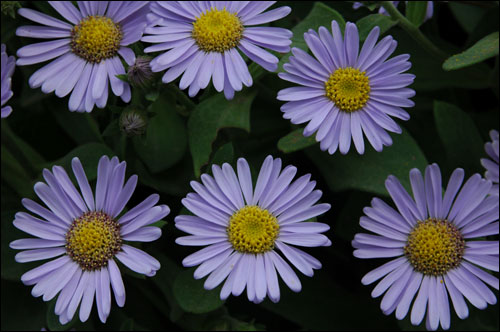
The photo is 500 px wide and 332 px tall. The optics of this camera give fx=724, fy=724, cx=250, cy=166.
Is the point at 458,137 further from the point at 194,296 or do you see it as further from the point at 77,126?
the point at 77,126

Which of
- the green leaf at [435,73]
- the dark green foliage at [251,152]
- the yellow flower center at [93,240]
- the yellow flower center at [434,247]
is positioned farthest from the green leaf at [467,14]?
the yellow flower center at [93,240]

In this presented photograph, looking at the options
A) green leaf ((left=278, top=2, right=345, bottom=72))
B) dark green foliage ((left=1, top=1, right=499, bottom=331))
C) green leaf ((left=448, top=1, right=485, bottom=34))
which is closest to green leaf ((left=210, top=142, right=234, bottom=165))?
dark green foliage ((left=1, top=1, right=499, bottom=331))

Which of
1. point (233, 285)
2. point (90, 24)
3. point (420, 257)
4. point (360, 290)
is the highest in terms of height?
point (90, 24)

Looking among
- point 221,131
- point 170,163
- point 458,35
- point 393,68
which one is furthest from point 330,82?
point 458,35

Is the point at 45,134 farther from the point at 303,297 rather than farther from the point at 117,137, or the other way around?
the point at 303,297

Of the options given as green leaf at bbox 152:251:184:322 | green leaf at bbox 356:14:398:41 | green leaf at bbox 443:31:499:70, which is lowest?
green leaf at bbox 152:251:184:322

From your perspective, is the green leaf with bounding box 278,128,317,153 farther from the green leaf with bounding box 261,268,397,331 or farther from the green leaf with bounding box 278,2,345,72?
the green leaf with bounding box 261,268,397,331
